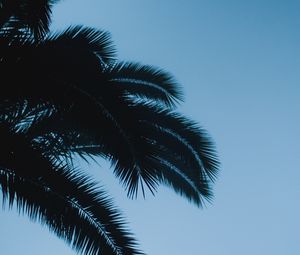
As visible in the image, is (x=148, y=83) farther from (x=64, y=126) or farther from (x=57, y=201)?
(x=57, y=201)

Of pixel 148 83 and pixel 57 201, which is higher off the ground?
pixel 148 83

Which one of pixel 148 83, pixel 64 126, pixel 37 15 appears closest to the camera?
pixel 37 15

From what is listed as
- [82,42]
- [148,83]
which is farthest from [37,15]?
[148,83]

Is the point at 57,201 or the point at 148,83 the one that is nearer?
the point at 57,201

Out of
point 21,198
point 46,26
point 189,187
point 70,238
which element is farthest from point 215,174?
point 46,26

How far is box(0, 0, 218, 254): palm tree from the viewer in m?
4.23

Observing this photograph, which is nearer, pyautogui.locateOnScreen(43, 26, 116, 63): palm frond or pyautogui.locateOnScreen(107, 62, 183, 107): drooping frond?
pyautogui.locateOnScreen(43, 26, 116, 63): palm frond

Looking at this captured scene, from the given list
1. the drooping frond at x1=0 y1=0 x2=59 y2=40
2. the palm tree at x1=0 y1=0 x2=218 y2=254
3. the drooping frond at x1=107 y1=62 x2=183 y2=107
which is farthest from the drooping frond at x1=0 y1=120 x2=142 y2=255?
the drooping frond at x1=107 y1=62 x2=183 y2=107

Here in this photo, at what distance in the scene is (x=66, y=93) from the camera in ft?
13.9

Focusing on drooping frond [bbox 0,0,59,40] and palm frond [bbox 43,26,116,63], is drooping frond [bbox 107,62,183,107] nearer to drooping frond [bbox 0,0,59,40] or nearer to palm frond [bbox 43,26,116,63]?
palm frond [bbox 43,26,116,63]

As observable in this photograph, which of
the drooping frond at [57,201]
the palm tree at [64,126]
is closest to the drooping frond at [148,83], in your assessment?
the palm tree at [64,126]

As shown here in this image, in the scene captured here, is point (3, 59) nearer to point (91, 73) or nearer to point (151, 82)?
point (91, 73)

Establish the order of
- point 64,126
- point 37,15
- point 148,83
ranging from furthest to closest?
point 148,83
point 64,126
point 37,15

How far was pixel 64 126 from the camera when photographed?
239 inches
